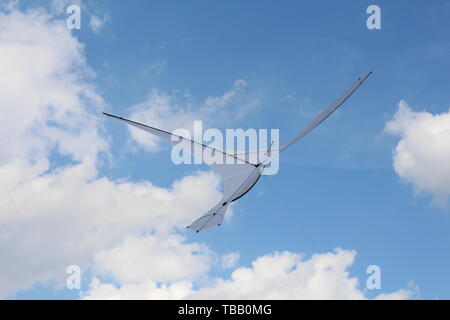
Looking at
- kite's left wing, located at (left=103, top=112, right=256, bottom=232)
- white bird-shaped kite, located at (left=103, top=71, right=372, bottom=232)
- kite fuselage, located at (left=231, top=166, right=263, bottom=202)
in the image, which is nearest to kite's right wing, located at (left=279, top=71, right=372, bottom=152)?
white bird-shaped kite, located at (left=103, top=71, right=372, bottom=232)

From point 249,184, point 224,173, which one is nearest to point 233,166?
point 224,173

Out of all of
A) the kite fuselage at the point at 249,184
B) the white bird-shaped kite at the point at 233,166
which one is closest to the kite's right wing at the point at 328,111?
the white bird-shaped kite at the point at 233,166

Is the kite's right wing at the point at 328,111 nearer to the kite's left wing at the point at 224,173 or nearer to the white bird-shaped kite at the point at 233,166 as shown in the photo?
the white bird-shaped kite at the point at 233,166

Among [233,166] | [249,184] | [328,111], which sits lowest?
[249,184]

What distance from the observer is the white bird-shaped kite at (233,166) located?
72.1 ft

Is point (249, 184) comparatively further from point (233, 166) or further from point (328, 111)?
point (328, 111)

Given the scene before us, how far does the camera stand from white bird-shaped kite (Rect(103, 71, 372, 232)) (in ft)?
72.1

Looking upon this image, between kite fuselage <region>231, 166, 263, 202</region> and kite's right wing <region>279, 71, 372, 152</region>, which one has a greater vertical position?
kite's right wing <region>279, 71, 372, 152</region>

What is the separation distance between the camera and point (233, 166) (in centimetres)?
2423

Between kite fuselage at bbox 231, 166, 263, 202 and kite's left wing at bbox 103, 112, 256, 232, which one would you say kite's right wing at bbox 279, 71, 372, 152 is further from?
kite's left wing at bbox 103, 112, 256, 232
